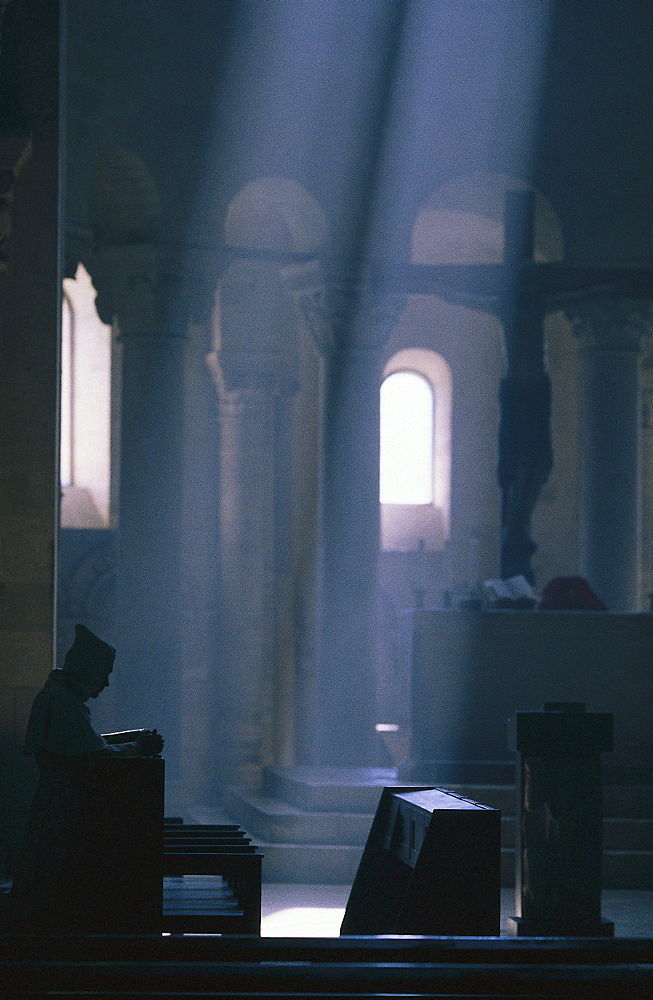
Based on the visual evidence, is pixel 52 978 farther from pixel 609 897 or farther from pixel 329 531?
pixel 329 531

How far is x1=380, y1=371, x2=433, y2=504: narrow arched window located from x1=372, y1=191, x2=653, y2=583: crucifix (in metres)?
6.31

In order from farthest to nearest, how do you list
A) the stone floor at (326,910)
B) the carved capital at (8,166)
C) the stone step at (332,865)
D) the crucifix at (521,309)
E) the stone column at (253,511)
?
the stone column at (253,511) → the crucifix at (521,309) → the stone step at (332,865) → the stone floor at (326,910) → the carved capital at (8,166)

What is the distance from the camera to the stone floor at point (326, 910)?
24.0 feet

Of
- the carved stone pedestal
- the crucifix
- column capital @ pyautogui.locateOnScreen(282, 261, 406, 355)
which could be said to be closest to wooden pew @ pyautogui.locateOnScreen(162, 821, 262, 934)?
the carved stone pedestal

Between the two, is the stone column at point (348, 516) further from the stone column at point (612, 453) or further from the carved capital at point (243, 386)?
the carved capital at point (243, 386)

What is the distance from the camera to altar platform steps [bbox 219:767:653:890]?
29.2 ft

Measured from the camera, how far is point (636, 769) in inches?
384

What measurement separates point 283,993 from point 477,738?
635 centimetres

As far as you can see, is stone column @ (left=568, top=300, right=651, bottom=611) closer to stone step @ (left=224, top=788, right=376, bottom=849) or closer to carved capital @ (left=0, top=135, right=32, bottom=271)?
stone step @ (left=224, top=788, right=376, bottom=849)

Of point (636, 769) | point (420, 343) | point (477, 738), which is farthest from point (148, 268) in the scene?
point (420, 343)

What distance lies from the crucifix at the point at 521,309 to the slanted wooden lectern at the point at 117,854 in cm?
645

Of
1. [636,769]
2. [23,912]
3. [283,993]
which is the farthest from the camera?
[636,769]

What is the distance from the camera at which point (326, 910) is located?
7.98 meters

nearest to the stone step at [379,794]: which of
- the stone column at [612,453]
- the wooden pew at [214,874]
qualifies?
the stone column at [612,453]
